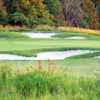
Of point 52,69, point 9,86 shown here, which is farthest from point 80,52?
point 9,86

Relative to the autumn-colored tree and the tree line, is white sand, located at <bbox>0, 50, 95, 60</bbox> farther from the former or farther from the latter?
the autumn-colored tree

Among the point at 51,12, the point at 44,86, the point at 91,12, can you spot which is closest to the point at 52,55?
the point at 44,86

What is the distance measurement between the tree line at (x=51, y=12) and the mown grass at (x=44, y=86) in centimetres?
3913

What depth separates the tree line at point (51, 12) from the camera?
168 ft

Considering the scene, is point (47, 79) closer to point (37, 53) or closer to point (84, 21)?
point (37, 53)

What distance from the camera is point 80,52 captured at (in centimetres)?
2023

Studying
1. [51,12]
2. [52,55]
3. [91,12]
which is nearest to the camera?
[52,55]

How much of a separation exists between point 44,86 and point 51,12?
47968mm

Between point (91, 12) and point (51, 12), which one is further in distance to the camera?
point (91, 12)

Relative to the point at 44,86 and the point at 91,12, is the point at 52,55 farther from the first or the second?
the point at 91,12

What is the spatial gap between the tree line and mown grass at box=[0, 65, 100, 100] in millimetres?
39130

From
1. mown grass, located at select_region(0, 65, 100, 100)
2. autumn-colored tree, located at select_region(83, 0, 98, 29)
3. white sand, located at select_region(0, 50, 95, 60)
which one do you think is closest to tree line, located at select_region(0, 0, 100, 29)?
autumn-colored tree, located at select_region(83, 0, 98, 29)

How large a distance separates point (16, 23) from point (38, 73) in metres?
40.8

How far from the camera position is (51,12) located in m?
57.8
